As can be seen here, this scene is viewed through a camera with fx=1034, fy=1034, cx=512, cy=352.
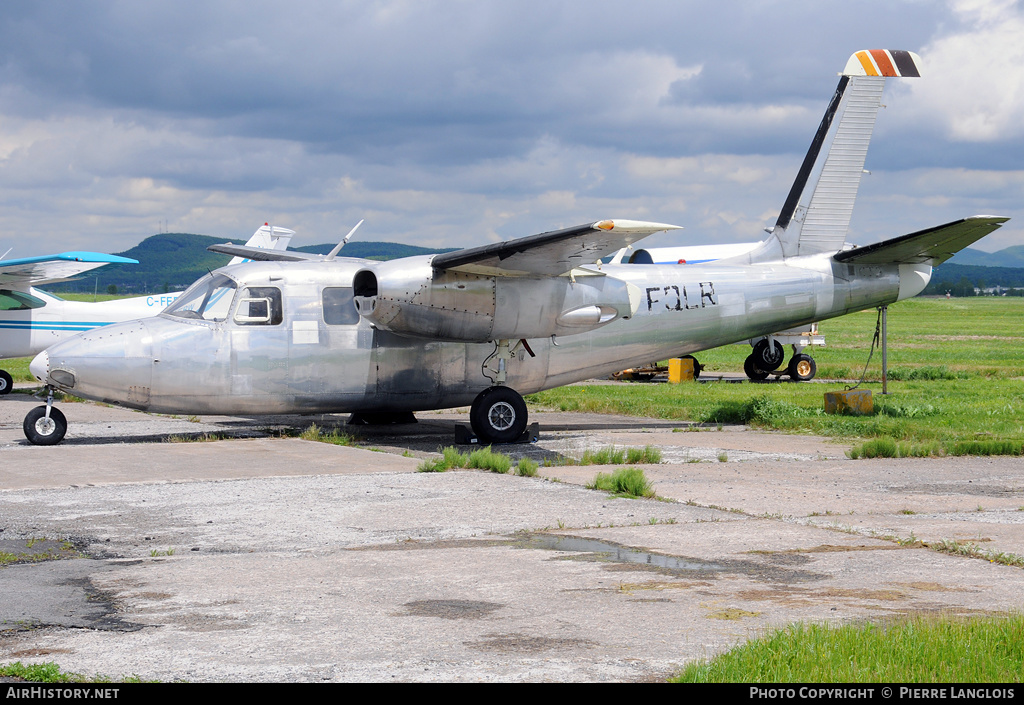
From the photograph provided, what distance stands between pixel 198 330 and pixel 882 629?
11109 millimetres

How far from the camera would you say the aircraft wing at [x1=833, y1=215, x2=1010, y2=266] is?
53.9 ft

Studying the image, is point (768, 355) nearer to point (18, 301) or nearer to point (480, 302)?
point (480, 302)

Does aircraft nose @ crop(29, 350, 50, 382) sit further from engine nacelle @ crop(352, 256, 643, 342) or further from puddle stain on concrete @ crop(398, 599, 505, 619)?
puddle stain on concrete @ crop(398, 599, 505, 619)

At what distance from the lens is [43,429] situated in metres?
14.6

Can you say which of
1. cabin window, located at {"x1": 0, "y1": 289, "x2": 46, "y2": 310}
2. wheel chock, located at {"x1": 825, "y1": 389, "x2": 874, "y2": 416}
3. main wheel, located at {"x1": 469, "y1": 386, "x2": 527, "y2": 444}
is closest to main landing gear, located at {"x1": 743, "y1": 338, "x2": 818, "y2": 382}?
wheel chock, located at {"x1": 825, "y1": 389, "x2": 874, "y2": 416}

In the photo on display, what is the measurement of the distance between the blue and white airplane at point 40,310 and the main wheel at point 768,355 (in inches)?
574

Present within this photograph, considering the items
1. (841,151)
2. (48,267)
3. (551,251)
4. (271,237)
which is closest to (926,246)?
(841,151)

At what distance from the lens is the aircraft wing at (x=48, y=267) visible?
87.4 ft

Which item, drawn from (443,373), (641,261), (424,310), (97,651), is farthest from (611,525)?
(641,261)

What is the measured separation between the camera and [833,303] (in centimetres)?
1814

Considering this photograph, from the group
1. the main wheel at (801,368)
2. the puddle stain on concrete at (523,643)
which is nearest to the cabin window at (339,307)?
the puddle stain on concrete at (523,643)

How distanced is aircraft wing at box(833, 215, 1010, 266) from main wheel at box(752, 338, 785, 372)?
34.0 feet

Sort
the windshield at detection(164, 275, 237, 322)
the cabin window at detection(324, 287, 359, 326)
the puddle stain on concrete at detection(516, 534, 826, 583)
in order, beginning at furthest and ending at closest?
the cabin window at detection(324, 287, 359, 326) → the windshield at detection(164, 275, 237, 322) → the puddle stain on concrete at detection(516, 534, 826, 583)
